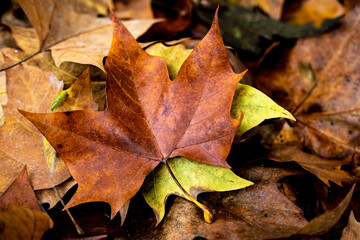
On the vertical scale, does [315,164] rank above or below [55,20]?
below

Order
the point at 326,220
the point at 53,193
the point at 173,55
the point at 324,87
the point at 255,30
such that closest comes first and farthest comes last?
the point at 326,220
the point at 53,193
the point at 173,55
the point at 324,87
the point at 255,30

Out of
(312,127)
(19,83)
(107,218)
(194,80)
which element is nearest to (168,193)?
(107,218)

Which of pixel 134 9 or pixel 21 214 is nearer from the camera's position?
pixel 21 214

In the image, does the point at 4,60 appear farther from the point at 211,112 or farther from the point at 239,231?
the point at 239,231

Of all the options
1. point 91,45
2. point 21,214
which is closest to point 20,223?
point 21,214

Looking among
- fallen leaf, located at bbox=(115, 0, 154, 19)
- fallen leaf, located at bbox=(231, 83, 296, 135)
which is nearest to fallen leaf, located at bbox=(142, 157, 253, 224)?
fallen leaf, located at bbox=(231, 83, 296, 135)

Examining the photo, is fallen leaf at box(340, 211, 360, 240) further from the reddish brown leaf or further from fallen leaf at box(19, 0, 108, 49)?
fallen leaf at box(19, 0, 108, 49)

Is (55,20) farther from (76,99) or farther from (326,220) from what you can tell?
(326,220)
